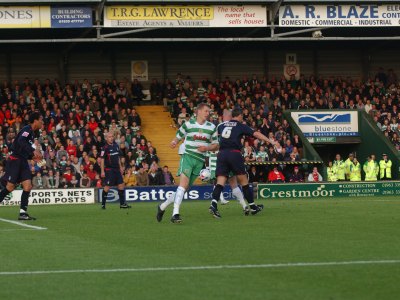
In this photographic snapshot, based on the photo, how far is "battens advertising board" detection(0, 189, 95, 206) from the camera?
2836cm

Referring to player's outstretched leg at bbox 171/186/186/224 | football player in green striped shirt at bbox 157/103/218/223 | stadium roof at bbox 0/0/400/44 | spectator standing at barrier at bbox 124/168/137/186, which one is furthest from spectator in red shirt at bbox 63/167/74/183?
player's outstretched leg at bbox 171/186/186/224

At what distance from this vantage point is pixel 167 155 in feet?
124

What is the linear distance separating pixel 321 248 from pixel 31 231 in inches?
218

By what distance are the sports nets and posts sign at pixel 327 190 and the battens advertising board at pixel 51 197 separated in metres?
5.65

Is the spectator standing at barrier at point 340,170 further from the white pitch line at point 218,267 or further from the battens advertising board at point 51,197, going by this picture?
the white pitch line at point 218,267

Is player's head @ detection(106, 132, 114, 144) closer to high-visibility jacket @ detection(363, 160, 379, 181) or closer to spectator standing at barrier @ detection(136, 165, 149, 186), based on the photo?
spectator standing at barrier @ detection(136, 165, 149, 186)

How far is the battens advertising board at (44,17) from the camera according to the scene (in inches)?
1348

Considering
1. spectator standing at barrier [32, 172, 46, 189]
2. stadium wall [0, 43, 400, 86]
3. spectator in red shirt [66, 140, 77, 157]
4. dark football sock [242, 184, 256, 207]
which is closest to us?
dark football sock [242, 184, 256, 207]

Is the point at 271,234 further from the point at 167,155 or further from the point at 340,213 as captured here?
the point at 167,155

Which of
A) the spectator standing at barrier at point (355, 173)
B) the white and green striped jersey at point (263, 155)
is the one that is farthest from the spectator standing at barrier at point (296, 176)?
the spectator standing at barrier at point (355, 173)

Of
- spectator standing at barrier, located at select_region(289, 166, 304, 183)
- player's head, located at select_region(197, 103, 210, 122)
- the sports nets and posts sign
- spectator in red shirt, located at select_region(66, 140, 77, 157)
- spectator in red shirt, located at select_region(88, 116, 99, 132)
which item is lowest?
the sports nets and posts sign

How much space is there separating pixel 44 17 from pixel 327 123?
12.9m

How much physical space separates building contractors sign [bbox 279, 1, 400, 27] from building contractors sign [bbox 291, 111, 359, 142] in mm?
4690

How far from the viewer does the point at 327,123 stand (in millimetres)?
40031
